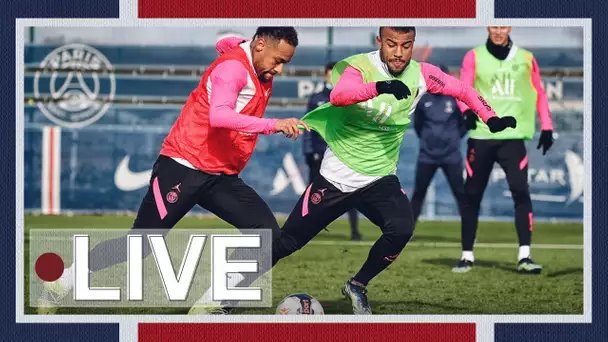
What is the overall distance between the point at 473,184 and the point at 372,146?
10.1 feet

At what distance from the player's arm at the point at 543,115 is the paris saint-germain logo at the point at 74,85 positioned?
817 centimetres

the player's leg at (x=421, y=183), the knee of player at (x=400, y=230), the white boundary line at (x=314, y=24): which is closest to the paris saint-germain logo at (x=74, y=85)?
the player's leg at (x=421, y=183)

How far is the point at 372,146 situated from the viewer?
7734 mm

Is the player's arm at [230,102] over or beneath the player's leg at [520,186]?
over

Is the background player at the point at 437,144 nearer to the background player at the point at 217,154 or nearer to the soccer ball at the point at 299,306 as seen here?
the soccer ball at the point at 299,306

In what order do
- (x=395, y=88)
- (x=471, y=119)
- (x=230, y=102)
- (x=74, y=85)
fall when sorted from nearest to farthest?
(x=395, y=88) → (x=230, y=102) → (x=471, y=119) → (x=74, y=85)

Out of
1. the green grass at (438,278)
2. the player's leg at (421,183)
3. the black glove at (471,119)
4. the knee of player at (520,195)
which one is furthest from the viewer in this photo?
the player's leg at (421,183)

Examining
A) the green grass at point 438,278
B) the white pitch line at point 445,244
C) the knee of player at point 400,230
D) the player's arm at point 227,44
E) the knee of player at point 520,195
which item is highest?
the player's arm at point 227,44

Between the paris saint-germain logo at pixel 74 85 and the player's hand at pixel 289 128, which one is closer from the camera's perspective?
the player's hand at pixel 289 128

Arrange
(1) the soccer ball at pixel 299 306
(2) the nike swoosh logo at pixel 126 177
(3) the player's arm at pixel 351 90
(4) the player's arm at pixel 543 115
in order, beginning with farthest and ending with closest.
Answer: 1. (2) the nike swoosh logo at pixel 126 177
2. (4) the player's arm at pixel 543 115
3. (1) the soccer ball at pixel 299 306
4. (3) the player's arm at pixel 351 90

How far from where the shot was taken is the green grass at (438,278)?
8.47 m

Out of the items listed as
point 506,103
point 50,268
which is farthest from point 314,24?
point 506,103

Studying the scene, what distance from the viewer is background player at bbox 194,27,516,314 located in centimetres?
761

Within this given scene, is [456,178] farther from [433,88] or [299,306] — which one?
[299,306]
